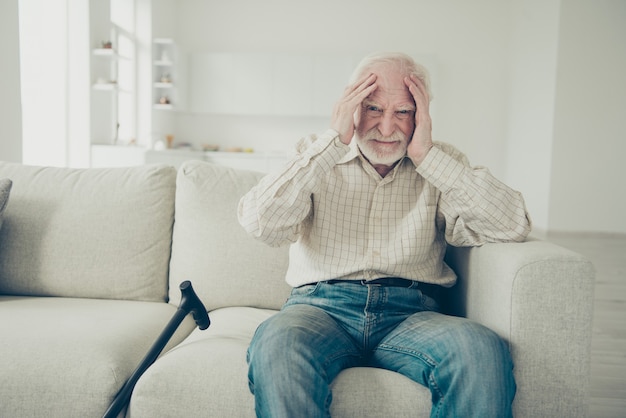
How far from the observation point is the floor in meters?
1.97

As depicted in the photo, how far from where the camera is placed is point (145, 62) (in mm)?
6980

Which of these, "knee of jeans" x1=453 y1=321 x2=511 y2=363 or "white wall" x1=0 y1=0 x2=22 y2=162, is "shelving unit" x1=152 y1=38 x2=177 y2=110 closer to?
"white wall" x1=0 y1=0 x2=22 y2=162

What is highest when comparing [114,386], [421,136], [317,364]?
[421,136]

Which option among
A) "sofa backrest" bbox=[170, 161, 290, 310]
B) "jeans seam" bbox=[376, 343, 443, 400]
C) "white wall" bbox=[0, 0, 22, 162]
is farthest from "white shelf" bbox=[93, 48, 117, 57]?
"jeans seam" bbox=[376, 343, 443, 400]

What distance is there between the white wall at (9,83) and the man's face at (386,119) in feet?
9.70

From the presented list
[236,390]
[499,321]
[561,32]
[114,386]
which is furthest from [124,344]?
[561,32]

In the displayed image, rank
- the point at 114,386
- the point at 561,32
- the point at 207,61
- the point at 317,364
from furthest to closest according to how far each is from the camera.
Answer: the point at 207,61, the point at 561,32, the point at 114,386, the point at 317,364

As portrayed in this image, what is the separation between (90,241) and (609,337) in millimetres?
2459

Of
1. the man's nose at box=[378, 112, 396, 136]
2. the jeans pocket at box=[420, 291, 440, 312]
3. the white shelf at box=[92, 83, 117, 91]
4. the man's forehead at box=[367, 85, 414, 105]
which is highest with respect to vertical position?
the white shelf at box=[92, 83, 117, 91]

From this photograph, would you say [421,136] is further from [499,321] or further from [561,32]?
[561,32]

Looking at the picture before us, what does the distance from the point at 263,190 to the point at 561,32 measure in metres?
6.38

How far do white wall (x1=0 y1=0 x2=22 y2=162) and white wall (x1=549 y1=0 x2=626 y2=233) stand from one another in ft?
18.7

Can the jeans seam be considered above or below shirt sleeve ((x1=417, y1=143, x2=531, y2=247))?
below

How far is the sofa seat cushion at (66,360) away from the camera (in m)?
1.22
